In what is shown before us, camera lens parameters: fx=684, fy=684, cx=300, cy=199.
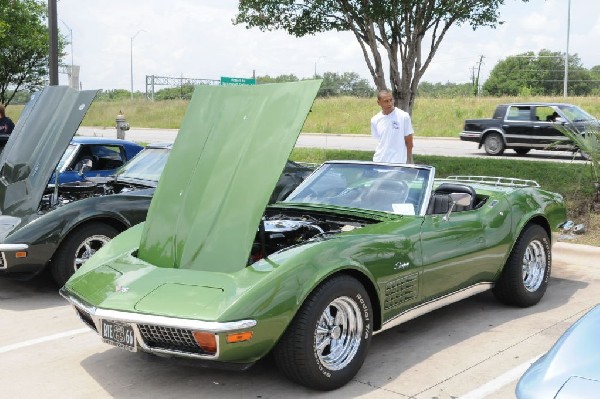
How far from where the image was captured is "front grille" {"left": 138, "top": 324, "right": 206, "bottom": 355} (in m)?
3.64

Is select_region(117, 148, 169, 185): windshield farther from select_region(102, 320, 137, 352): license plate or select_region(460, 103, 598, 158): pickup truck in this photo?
select_region(460, 103, 598, 158): pickup truck

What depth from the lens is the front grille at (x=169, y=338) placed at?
364 cm

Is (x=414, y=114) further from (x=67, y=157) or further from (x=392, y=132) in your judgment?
(x=392, y=132)

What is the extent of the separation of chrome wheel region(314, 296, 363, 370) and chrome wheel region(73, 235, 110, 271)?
3195mm

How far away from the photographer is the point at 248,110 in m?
4.63

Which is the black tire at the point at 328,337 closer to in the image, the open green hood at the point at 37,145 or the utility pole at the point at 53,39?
the open green hood at the point at 37,145

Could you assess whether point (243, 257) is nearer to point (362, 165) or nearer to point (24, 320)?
point (362, 165)

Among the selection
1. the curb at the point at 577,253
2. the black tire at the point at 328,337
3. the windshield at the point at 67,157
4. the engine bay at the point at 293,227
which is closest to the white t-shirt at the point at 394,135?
the curb at the point at 577,253

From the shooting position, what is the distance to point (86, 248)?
6445 mm

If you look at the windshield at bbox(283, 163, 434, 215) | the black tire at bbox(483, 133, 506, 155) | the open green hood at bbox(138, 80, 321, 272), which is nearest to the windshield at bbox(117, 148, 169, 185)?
the windshield at bbox(283, 163, 434, 215)

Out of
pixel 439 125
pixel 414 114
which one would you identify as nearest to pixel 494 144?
pixel 439 125

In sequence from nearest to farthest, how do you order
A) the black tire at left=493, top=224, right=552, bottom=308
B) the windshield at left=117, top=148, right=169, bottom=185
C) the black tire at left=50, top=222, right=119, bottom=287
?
the black tire at left=493, top=224, right=552, bottom=308 < the black tire at left=50, top=222, right=119, bottom=287 < the windshield at left=117, top=148, right=169, bottom=185

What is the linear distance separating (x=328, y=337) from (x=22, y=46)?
22.2 metres

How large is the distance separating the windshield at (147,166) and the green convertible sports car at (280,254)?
275 cm
